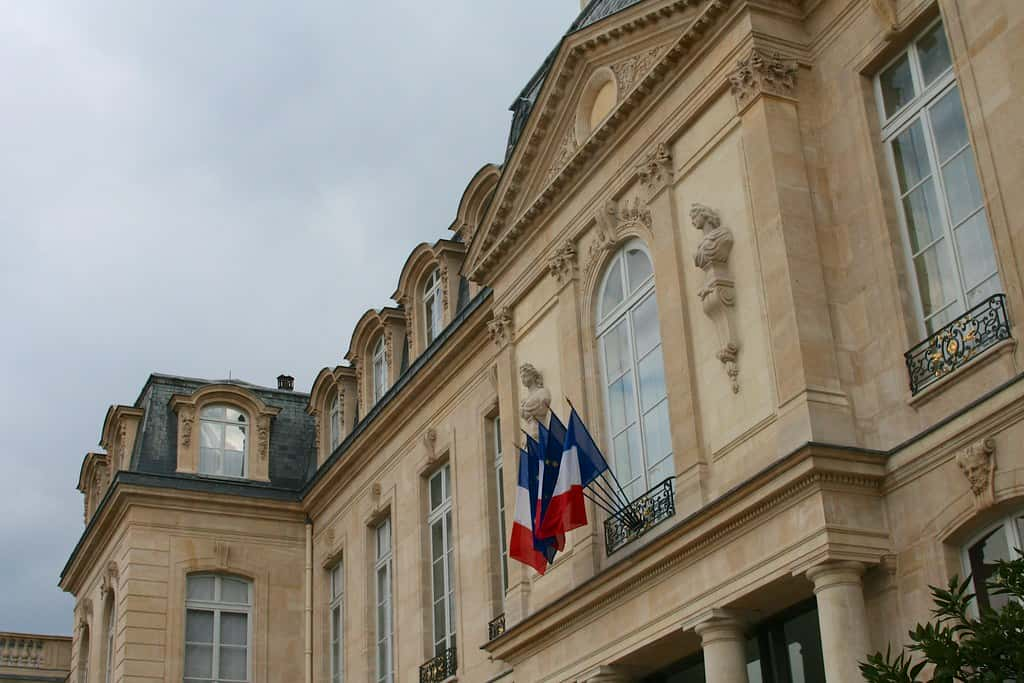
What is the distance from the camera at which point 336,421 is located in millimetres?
24094

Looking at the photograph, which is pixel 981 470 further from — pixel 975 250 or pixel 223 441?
pixel 223 441

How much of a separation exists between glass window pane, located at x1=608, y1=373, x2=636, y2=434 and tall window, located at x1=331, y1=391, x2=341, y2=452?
10.2 metres

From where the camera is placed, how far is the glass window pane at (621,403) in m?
13.8

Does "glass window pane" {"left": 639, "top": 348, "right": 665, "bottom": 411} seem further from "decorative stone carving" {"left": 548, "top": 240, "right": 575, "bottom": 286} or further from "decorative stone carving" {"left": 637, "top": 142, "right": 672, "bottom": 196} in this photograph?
"decorative stone carving" {"left": 548, "top": 240, "right": 575, "bottom": 286}

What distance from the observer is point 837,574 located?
34.5 ft

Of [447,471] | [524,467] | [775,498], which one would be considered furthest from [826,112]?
[447,471]

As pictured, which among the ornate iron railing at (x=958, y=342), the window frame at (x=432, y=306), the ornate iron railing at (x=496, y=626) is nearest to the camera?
the ornate iron railing at (x=958, y=342)

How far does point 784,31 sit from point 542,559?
503 cm

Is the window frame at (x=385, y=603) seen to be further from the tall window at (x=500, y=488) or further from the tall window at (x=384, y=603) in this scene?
the tall window at (x=500, y=488)

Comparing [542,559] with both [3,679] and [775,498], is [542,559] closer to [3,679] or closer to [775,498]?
[775,498]

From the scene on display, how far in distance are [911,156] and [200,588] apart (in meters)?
14.9

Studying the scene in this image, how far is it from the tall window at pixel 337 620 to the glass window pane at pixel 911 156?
1277 cm

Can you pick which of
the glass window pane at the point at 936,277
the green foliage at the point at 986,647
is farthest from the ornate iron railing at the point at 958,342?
the green foliage at the point at 986,647

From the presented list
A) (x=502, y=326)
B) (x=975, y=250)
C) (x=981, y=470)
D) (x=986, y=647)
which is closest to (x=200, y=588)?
(x=502, y=326)
